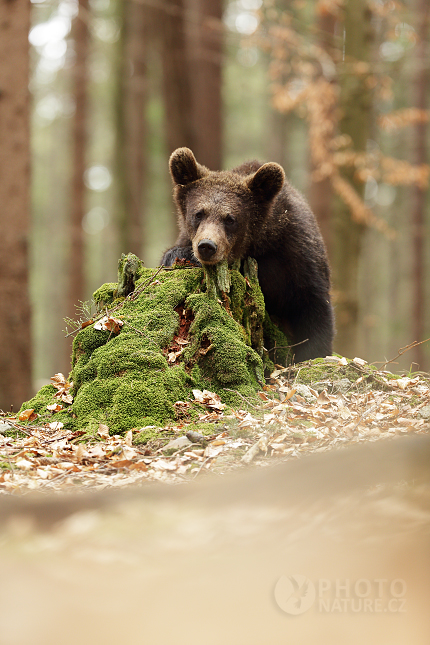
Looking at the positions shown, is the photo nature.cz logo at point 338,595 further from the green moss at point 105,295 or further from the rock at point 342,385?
the green moss at point 105,295

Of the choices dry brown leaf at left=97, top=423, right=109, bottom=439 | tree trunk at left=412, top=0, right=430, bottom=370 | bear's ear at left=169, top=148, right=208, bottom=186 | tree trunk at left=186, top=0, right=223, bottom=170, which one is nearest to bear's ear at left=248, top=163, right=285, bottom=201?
bear's ear at left=169, top=148, right=208, bottom=186

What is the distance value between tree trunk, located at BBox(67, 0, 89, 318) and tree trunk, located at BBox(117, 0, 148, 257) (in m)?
1.35

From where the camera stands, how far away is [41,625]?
6.91 ft

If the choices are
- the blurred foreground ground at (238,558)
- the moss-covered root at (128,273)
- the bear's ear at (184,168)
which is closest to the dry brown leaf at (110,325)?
the moss-covered root at (128,273)

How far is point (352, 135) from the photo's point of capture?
40.3ft

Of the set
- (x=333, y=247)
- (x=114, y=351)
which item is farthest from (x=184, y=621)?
(x=333, y=247)

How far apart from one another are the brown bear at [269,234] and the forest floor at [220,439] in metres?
1.74

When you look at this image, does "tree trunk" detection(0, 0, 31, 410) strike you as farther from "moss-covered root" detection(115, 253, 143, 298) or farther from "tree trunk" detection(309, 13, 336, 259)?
"tree trunk" detection(309, 13, 336, 259)

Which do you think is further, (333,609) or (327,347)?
(327,347)

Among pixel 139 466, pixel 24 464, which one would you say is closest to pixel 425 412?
pixel 139 466

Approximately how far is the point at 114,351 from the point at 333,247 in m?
8.15

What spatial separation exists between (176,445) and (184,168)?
3742 millimetres

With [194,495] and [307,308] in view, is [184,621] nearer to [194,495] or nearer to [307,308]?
[194,495]

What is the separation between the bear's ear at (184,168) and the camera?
265 inches
